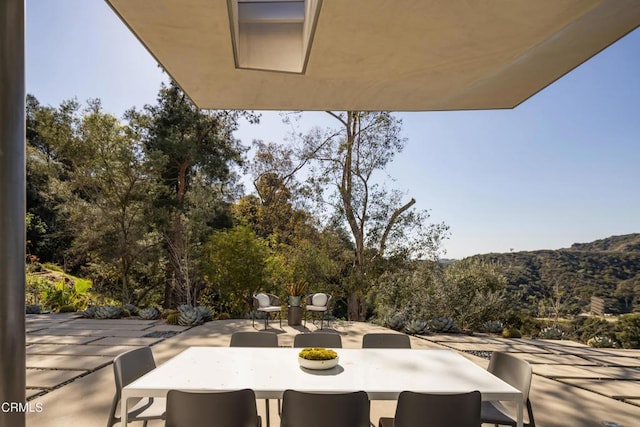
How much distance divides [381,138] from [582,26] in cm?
701

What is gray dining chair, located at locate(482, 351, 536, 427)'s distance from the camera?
2.20 metres

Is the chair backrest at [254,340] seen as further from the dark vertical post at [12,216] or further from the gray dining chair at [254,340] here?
the dark vertical post at [12,216]

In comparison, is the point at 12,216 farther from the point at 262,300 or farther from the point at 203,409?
Answer: the point at 262,300

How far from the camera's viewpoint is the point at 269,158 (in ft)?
39.1

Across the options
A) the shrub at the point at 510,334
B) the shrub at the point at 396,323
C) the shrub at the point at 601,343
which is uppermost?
the shrub at the point at 396,323

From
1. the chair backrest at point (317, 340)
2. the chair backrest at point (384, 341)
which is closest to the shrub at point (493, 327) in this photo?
the chair backrest at point (384, 341)

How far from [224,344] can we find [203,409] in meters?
4.11

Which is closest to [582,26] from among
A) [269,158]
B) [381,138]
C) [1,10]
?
[1,10]

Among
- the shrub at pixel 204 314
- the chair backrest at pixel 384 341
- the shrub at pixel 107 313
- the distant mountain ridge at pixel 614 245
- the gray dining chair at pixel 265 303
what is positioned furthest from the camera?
the distant mountain ridge at pixel 614 245

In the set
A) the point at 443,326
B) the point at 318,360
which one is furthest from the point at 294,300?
the point at 318,360

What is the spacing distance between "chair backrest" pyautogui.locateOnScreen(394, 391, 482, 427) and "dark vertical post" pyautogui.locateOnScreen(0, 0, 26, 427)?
1.94 m

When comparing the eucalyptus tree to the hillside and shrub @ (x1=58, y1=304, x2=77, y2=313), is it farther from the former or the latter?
shrub @ (x1=58, y1=304, x2=77, y2=313)

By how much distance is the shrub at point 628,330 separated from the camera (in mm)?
6773

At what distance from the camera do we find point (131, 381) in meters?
2.36
